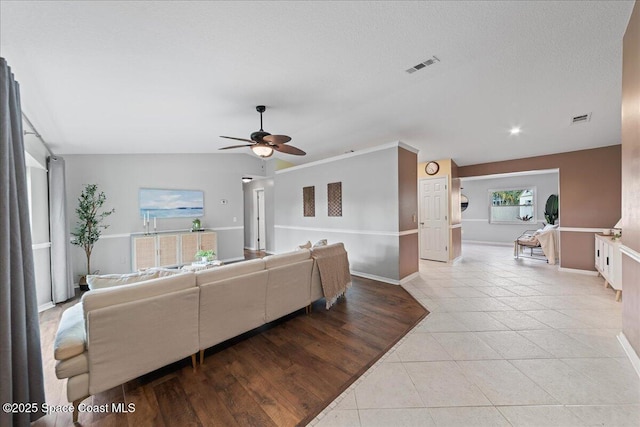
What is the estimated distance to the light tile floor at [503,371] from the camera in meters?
1.57

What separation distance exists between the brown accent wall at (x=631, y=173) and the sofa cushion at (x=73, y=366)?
405 cm

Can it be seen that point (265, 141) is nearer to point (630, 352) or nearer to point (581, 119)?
point (630, 352)

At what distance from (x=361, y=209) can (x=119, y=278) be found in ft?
12.3

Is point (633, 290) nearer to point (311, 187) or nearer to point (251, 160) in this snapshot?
point (311, 187)

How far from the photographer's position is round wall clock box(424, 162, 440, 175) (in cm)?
597

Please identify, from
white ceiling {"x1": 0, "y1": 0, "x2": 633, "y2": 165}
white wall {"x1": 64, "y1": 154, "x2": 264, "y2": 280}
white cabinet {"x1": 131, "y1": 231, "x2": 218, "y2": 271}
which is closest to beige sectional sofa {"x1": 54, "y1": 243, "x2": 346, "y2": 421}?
white ceiling {"x1": 0, "y1": 0, "x2": 633, "y2": 165}

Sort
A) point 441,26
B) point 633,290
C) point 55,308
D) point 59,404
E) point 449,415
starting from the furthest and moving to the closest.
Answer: point 55,308 < point 633,290 < point 441,26 < point 59,404 < point 449,415

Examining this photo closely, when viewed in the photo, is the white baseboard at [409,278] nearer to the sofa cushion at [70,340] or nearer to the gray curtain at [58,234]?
the sofa cushion at [70,340]

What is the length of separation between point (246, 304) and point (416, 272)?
3.49 m

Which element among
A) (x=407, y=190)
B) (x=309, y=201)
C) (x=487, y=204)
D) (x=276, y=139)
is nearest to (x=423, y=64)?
(x=276, y=139)

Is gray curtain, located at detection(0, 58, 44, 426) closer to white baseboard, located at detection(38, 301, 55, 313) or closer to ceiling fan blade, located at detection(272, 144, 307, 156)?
ceiling fan blade, located at detection(272, 144, 307, 156)

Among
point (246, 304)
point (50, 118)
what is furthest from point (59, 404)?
point (50, 118)

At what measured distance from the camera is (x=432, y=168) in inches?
238

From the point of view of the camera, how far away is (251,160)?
689 centimetres
